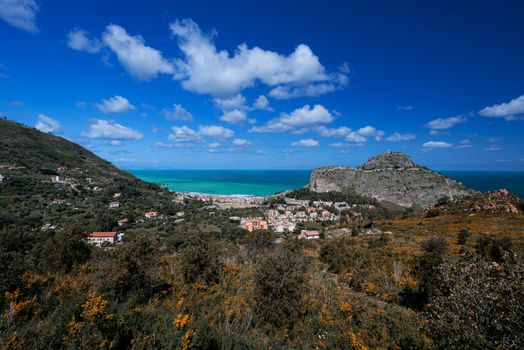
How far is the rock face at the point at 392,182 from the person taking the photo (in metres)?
84.8

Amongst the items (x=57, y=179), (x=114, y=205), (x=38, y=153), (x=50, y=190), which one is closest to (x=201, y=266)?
(x=114, y=205)

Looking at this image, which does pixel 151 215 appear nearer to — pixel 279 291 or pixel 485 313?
pixel 279 291

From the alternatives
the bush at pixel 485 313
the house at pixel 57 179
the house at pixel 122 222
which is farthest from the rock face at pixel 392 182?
the house at pixel 57 179

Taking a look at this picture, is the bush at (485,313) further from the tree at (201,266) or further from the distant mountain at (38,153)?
the distant mountain at (38,153)

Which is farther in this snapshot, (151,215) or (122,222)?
(151,215)

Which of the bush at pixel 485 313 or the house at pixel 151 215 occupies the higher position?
the bush at pixel 485 313

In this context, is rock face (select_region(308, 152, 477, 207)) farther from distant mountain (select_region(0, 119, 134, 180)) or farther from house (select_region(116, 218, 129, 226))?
distant mountain (select_region(0, 119, 134, 180))

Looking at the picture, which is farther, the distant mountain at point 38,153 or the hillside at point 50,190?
the distant mountain at point 38,153

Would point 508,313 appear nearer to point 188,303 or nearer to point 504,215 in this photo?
point 188,303

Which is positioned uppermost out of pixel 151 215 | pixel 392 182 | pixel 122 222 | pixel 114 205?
pixel 392 182

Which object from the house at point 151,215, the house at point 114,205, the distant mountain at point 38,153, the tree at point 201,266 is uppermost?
the distant mountain at point 38,153

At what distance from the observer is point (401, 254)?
45.1 ft

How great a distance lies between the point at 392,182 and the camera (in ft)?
309

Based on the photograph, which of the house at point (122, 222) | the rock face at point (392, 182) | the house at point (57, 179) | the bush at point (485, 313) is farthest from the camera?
the rock face at point (392, 182)
